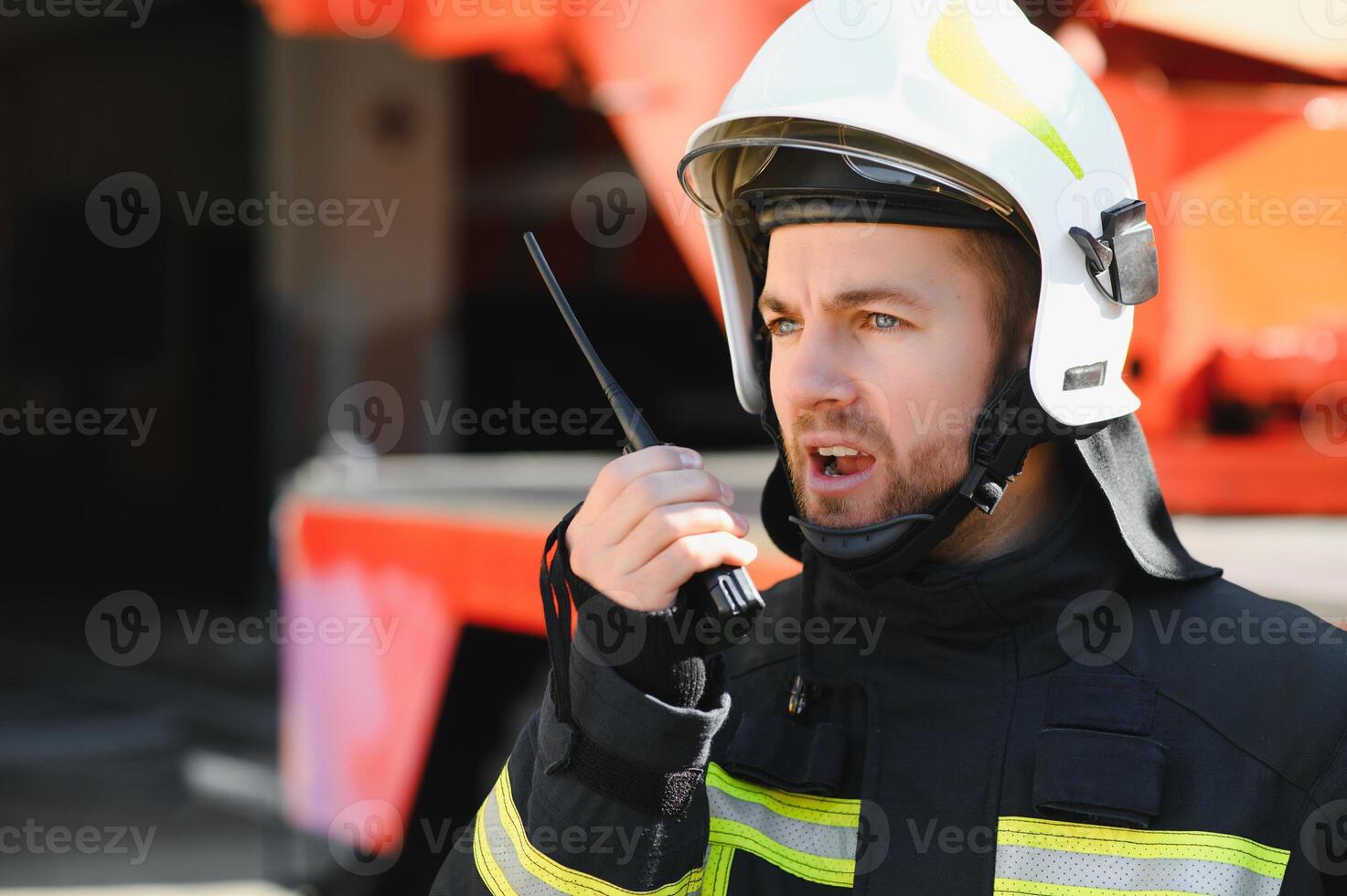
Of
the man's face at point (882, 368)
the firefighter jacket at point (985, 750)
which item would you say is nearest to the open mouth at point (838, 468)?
the man's face at point (882, 368)

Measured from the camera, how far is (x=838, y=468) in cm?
151

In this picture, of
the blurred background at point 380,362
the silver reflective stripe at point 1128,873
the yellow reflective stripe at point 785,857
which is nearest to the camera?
the silver reflective stripe at point 1128,873

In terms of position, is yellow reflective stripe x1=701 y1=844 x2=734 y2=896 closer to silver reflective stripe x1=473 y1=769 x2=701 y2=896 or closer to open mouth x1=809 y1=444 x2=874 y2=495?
silver reflective stripe x1=473 y1=769 x2=701 y2=896

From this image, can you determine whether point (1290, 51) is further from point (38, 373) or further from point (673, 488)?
point (38, 373)

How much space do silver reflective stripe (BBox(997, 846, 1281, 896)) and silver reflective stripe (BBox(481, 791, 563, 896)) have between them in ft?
1.45

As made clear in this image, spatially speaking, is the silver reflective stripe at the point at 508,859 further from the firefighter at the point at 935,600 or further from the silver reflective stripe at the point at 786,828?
the silver reflective stripe at the point at 786,828

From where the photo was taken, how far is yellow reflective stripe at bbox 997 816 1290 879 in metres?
1.30

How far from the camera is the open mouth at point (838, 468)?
148 centimetres

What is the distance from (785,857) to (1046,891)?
0.27 m

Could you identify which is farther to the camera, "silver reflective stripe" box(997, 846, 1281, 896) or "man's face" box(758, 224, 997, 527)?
"man's face" box(758, 224, 997, 527)

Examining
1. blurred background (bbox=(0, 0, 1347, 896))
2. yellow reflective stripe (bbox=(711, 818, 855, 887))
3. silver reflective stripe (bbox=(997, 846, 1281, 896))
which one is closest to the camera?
silver reflective stripe (bbox=(997, 846, 1281, 896))

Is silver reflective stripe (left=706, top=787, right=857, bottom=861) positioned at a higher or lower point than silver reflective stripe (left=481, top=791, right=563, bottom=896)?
higher

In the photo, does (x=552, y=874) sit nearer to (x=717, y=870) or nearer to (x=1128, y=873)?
(x=717, y=870)

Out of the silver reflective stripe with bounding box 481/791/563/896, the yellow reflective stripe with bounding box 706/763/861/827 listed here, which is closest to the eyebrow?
the yellow reflective stripe with bounding box 706/763/861/827
